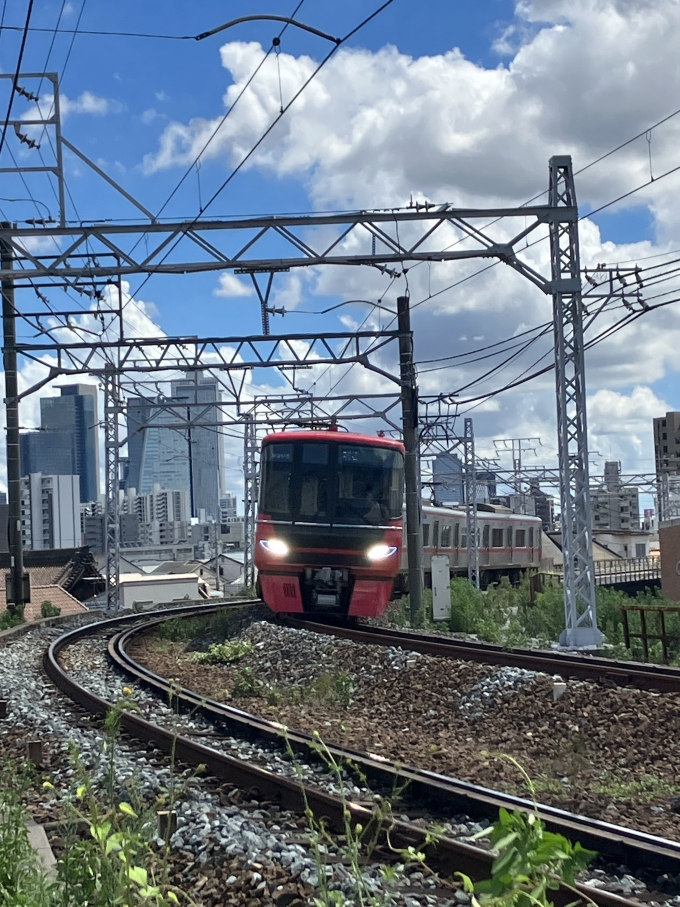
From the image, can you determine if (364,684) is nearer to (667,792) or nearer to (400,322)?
(667,792)

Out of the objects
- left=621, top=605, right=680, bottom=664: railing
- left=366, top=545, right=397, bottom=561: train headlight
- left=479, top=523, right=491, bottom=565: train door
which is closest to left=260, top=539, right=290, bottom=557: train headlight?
left=366, top=545, right=397, bottom=561: train headlight

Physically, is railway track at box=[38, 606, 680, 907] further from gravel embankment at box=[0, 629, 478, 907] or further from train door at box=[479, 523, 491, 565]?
train door at box=[479, 523, 491, 565]

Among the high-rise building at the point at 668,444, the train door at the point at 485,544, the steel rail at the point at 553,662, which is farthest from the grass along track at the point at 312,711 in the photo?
the high-rise building at the point at 668,444

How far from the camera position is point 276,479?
55.8 feet

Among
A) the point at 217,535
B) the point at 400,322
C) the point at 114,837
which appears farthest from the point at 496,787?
the point at 217,535

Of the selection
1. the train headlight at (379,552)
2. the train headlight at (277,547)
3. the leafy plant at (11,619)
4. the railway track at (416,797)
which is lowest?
the leafy plant at (11,619)

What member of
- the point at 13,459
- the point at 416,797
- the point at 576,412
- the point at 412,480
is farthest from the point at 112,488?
the point at 416,797

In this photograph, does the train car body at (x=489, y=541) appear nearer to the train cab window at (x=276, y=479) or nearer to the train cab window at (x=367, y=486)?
the train cab window at (x=367, y=486)

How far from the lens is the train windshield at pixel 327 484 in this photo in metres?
16.8

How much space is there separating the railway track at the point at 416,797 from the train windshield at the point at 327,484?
7.14 meters

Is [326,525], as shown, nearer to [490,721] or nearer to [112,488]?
[490,721]

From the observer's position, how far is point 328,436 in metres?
17.0

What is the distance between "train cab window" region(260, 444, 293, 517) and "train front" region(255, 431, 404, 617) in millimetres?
17

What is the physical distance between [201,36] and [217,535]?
47.4 m
